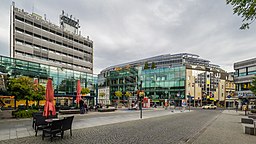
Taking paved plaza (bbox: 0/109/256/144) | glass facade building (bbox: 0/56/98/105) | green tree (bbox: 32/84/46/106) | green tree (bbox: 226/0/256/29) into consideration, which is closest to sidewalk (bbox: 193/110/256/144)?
paved plaza (bbox: 0/109/256/144)

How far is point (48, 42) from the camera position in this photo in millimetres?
63406

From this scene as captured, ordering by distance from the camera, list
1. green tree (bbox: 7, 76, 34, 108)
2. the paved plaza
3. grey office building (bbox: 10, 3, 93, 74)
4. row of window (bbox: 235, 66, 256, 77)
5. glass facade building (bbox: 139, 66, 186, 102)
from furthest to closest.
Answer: glass facade building (bbox: 139, 66, 186, 102)
grey office building (bbox: 10, 3, 93, 74)
row of window (bbox: 235, 66, 256, 77)
green tree (bbox: 7, 76, 34, 108)
the paved plaza

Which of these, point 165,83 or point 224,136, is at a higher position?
point 165,83

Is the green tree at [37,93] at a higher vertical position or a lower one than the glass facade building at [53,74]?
lower

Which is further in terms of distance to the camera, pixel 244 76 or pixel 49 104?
pixel 244 76

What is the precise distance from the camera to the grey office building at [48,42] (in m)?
55.4

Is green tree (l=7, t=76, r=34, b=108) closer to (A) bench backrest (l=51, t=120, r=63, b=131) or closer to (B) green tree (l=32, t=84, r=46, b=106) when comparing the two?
(B) green tree (l=32, t=84, r=46, b=106)

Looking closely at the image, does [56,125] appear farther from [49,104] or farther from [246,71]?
[246,71]

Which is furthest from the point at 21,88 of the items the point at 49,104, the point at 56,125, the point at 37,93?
the point at 56,125

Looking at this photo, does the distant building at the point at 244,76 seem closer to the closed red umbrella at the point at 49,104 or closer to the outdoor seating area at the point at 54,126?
the closed red umbrella at the point at 49,104

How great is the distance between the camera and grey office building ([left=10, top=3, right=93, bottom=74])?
55.4 metres

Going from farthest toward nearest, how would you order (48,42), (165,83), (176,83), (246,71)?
(165,83) < (176,83) < (48,42) < (246,71)

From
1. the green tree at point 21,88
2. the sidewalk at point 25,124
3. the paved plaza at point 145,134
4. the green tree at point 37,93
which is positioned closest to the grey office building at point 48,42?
the green tree at point 37,93

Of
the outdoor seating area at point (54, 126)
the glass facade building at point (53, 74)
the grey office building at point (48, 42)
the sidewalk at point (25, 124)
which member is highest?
the grey office building at point (48, 42)
